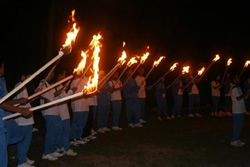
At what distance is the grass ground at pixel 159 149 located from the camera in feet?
29.6

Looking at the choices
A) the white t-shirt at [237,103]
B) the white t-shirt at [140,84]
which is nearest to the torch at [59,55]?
the white t-shirt at [237,103]

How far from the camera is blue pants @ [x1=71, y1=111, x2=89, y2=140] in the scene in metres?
11.0

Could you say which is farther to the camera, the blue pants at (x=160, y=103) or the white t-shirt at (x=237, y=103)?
the blue pants at (x=160, y=103)

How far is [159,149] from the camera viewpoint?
10.5 m

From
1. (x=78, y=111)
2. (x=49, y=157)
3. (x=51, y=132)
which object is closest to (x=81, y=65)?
(x=51, y=132)

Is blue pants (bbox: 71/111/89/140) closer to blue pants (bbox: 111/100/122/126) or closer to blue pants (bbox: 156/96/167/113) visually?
blue pants (bbox: 111/100/122/126)

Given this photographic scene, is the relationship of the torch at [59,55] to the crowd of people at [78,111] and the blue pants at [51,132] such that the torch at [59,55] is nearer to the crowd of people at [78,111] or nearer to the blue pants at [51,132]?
the crowd of people at [78,111]

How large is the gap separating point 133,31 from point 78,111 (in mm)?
11451

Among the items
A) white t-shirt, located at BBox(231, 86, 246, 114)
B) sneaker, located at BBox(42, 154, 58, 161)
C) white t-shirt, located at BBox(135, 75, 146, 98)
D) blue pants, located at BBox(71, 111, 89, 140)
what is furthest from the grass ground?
white t-shirt, located at BBox(135, 75, 146, 98)

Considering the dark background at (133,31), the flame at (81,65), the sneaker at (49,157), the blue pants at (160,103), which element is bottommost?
the sneaker at (49,157)

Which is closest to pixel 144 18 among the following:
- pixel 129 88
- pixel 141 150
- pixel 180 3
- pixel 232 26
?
pixel 180 3

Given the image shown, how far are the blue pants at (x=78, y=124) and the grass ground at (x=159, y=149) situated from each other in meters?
0.43

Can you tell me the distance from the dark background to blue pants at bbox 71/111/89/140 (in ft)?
12.4

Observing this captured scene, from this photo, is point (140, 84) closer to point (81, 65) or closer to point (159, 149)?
point (159, 149)
